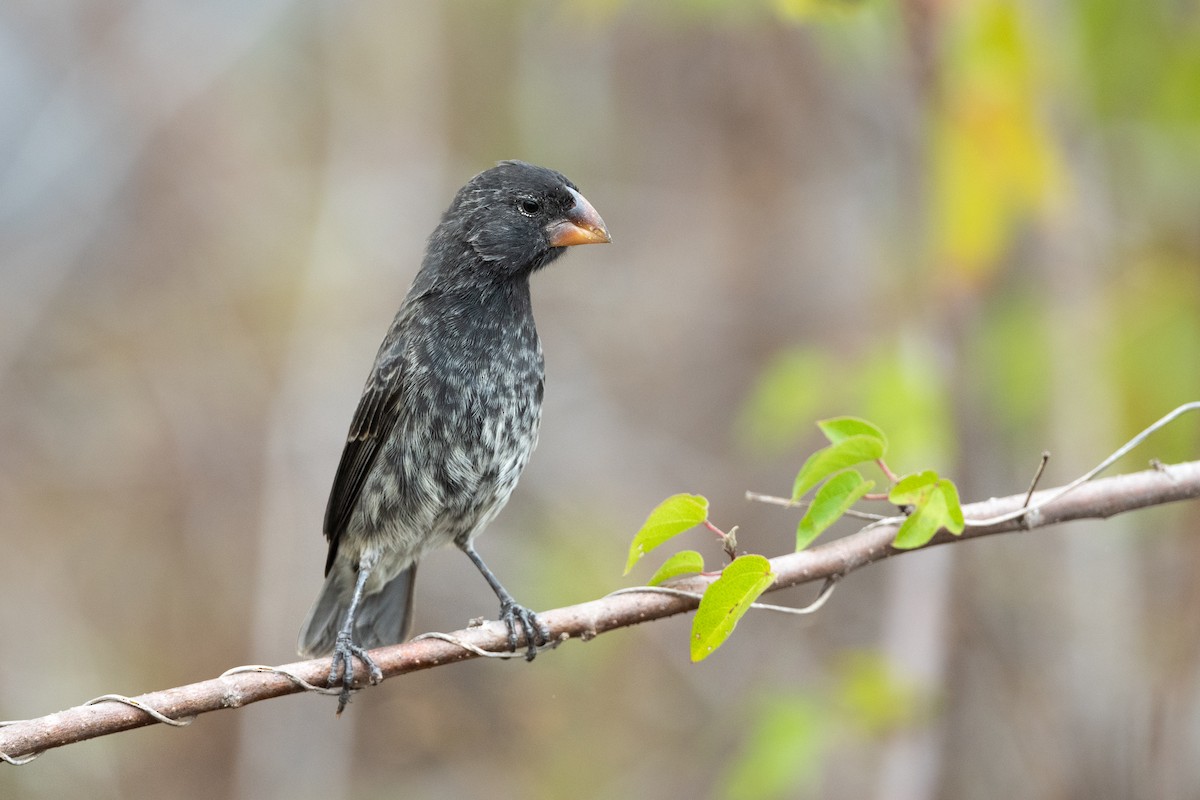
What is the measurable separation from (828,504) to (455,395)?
1.43 meters

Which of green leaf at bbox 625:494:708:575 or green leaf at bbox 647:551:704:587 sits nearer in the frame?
green leaf at bbox 625:494:708:575

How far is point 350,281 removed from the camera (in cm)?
693

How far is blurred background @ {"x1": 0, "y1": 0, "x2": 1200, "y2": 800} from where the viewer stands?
14.9 feet

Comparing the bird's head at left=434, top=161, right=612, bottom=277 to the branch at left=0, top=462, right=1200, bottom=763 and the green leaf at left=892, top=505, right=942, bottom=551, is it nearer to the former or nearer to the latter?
the branch at left=0, top=462, right=1200, bottom=763

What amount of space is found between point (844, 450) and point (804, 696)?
1.95 m

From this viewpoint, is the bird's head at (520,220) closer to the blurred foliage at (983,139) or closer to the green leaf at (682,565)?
the blurred foliage at (983,139)

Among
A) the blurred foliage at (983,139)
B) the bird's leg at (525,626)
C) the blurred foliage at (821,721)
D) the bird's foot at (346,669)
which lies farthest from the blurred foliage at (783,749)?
the blurred foliage at (983,139)

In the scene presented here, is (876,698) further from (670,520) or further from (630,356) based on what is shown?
(630,356)

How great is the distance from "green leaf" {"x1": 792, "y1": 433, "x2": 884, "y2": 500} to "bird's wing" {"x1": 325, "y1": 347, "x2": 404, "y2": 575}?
162 cm

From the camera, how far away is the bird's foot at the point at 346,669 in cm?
317

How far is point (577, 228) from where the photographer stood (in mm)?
3883

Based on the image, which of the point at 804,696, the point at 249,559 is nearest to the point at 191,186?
the point at 249,559

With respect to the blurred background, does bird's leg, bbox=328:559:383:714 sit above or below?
below

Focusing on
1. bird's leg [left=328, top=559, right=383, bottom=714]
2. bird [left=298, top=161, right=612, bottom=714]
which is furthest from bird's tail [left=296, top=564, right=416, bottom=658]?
bird's leg [left=328, top=559, right=383, bottom=714]
